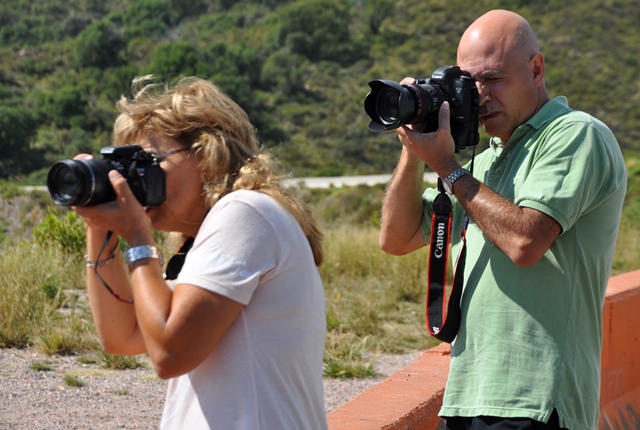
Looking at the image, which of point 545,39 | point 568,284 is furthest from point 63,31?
point 568,284

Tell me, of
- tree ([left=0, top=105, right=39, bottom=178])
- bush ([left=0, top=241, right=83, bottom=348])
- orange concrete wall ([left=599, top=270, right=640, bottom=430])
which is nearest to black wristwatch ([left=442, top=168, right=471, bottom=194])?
orange concrete wall ([left=599, top=270, right=640, bottom=430])

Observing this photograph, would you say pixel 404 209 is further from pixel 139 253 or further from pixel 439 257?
pixel 139 253

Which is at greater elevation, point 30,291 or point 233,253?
point 233,253

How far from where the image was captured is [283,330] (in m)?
1.80

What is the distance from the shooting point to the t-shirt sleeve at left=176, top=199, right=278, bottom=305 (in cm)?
172

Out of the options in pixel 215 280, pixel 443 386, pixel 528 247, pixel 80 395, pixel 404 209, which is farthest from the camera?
pixel 80 395

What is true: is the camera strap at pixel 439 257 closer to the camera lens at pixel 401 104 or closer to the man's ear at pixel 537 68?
the camera lens at pixel 401 104

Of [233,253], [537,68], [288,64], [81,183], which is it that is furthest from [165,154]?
[288,64]

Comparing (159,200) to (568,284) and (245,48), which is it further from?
(245,48)

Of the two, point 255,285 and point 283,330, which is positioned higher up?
point 255,285

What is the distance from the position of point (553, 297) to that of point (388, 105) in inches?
30.5

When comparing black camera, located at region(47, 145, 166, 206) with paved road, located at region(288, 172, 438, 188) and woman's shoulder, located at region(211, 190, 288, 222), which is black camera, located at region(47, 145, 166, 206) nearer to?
woman's shoulder, located at region(211, 190, 288, 222)

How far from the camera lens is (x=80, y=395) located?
4.48m

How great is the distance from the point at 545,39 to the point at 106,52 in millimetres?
24347
